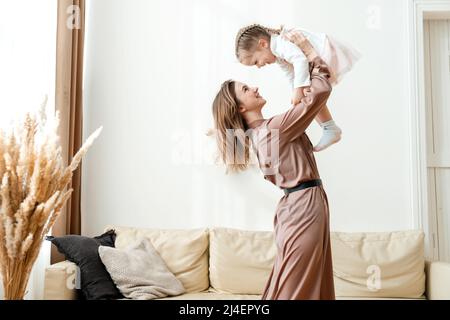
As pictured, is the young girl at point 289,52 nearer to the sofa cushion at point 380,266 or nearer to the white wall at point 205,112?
the sofa cushion at point 380,266

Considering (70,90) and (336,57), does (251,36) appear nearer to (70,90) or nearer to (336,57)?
(336,57)

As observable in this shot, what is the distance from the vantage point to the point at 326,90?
1.24 m

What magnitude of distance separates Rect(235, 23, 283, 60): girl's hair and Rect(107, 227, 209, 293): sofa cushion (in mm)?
1329

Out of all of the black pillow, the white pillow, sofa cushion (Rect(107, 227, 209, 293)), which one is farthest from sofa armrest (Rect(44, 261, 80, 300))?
sofa cushion (Rect(107, 227, 209, 293))

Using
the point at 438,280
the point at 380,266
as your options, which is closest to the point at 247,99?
the point at 380,266

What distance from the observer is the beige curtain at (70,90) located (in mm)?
2689

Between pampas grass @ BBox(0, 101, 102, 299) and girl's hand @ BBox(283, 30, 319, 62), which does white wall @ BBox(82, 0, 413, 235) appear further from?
pampas grass @ BBox(0, 101, 102, 299)

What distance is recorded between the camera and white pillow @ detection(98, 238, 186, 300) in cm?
227

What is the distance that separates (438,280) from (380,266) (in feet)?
0.89

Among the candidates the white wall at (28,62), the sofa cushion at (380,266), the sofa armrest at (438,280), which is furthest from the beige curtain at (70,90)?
the sofa armrest at (438,280)

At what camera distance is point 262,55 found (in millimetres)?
1468
